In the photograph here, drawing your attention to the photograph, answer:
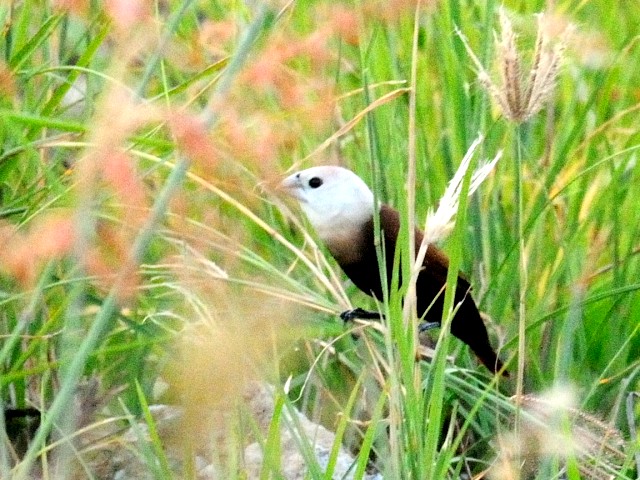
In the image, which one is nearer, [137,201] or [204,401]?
[137,201]

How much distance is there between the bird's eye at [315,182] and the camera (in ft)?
6.89

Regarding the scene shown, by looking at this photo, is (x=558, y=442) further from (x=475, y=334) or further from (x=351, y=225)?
(x=351, y=225)

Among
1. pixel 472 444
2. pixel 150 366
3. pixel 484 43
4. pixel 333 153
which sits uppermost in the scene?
pixel 484 43

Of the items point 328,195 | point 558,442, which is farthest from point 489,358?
point 558,442

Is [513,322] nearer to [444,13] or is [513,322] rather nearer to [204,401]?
[444,13]

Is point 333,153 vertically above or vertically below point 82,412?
above

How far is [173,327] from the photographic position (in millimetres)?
1732

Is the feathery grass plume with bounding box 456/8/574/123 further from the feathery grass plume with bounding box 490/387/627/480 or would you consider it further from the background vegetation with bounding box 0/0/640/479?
the feathery grass plume with bounding box 490/387/627/480

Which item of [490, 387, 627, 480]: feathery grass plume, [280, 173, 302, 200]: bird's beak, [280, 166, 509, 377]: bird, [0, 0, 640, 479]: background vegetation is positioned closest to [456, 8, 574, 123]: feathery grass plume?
[0, 0, 640, 479]: background vegetation

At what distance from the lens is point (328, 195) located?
2094 millimetres

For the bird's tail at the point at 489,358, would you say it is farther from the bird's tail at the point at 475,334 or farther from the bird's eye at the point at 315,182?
the bird's eye at the point at 315,182

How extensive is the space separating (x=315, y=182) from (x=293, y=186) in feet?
0.14

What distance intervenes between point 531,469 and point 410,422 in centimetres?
31

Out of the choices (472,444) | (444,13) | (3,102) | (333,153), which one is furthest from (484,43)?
(3,102)
